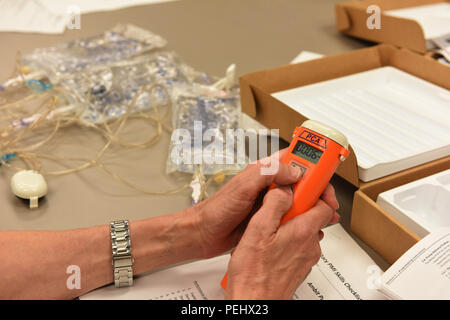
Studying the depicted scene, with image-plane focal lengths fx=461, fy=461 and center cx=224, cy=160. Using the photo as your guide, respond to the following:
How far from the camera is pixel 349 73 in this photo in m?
1.05

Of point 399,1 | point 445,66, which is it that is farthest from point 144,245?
point 399,1

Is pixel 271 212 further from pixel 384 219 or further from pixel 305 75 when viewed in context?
pixel 305 75

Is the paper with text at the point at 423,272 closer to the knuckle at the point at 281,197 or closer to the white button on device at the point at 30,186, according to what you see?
the knuckle at the point at 281,197

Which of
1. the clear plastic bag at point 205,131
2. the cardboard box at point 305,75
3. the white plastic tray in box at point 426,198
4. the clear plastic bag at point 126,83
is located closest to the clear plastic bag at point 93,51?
the clear plastic bag at point 126,83

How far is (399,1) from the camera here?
4.52ft

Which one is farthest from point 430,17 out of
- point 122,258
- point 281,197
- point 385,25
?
point 122,258

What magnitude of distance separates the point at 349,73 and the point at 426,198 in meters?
0.42

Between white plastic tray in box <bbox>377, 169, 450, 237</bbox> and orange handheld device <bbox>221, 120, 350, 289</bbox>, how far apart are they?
118 mm

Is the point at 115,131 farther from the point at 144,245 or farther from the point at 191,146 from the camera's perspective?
the point at 144,245

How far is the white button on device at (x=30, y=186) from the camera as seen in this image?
80 centimetres

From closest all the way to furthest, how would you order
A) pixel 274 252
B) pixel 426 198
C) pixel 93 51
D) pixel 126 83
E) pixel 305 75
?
pixel 274 252 → pixel 426 198 → pixel 305 75 → pixel 126 83 → pixel 93 51

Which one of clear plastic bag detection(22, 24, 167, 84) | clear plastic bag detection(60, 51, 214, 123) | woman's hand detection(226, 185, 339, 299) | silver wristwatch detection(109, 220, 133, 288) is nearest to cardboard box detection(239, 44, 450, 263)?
woman's hand detection(226, 185, 339, 299)

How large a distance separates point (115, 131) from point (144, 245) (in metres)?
0.39
